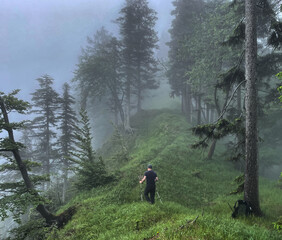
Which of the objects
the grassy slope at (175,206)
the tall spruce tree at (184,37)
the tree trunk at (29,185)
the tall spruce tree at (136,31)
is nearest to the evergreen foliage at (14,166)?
the tree trunk at (29,185)

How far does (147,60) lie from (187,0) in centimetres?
1040

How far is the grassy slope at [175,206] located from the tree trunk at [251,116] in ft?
3.32

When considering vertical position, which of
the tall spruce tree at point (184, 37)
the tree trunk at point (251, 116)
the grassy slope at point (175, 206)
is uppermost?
the tall spruce tree at point (184, 37)

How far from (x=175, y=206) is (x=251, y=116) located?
5325 millimetres

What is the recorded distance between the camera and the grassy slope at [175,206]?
5.24 meters

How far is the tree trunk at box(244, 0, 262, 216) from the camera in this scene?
25.2 ft

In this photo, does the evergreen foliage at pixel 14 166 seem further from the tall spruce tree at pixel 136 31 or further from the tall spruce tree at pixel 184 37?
the tall spruce tree at pixel 136 31

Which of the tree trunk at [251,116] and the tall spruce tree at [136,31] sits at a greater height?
the tall spruce tree at [136,31]

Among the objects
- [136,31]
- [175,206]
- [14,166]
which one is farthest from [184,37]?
[14,166]

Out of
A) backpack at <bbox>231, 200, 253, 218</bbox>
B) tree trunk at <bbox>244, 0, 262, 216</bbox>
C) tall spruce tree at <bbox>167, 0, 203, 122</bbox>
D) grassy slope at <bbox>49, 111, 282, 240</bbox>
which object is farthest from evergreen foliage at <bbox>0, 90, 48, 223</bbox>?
tall spruce tree at <bbox>167, 0, 203, 122</bbox>

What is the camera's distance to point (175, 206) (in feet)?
28.6

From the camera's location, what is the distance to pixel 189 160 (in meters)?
16.4

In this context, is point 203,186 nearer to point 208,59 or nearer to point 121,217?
point 121,217

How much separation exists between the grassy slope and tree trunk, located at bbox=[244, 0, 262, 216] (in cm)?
101
